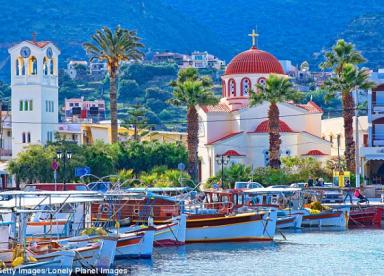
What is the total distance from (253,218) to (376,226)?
16.4m

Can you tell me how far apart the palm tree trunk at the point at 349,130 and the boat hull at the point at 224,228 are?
3145cm

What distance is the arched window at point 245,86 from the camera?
4688 inches

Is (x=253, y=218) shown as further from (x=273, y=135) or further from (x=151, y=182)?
(x=273, y=135)

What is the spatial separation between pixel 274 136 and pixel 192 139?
654 centimetres

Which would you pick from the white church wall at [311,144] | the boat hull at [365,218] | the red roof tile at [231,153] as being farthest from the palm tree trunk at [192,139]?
the boat hull at [365,218]

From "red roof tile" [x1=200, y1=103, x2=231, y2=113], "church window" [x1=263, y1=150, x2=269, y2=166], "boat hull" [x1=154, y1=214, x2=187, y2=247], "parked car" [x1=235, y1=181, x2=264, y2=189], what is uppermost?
"red roof tile" [x1=200, y1=103, x2=231, y2=113]

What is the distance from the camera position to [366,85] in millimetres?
103812

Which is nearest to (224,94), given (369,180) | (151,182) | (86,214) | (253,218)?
(369,180)

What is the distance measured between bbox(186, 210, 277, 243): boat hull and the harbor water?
0.80m

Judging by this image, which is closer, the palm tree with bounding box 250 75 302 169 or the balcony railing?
the palm tree with bounding box 250 75 302 169

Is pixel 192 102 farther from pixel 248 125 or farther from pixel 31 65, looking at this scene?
pixel 31 65

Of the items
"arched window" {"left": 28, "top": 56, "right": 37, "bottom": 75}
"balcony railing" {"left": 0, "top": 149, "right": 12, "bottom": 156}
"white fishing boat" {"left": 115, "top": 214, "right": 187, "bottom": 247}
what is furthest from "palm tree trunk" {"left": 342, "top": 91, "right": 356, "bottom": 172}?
"white fishing boat" {"left": 115, "top": 214, "right": 187, "bottom": 247}

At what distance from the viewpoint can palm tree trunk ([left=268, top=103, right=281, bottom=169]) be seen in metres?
105

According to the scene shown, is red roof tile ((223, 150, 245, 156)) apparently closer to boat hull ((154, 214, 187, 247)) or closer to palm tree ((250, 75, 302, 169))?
palm tree ((250, 75, 302, 169))
